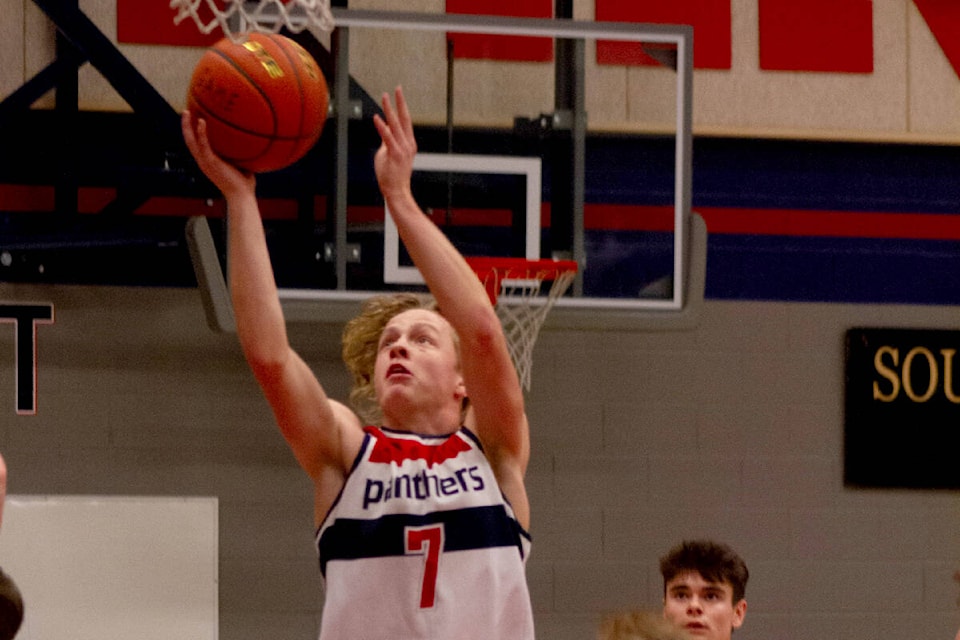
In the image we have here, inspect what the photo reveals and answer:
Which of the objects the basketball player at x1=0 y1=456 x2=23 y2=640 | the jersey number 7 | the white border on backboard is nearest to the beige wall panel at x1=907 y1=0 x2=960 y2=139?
the white border on backboard

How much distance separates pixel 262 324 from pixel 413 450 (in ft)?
1.58

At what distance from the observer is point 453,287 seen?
10.0 feet

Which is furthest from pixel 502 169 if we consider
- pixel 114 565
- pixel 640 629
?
pixel 640 629

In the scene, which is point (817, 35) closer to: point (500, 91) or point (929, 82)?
point (929, 82)

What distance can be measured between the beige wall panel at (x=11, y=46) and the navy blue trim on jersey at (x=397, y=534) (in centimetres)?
429

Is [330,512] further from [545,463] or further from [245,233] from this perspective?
[545,463]

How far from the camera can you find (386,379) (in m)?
3.25

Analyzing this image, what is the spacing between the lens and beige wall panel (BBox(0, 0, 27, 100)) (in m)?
6.65

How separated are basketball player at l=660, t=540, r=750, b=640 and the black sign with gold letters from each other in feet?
8.61

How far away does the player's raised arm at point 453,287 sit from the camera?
3010mm

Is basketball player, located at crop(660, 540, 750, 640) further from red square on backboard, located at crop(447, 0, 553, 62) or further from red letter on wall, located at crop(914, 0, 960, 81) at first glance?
red letter on wall, located at crop(914, 0, 960, 81)

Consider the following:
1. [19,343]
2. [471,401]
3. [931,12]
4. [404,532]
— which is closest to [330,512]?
[404,532]

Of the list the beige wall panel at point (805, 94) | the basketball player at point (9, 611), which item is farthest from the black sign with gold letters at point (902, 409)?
the basketball player at point (9, 611)

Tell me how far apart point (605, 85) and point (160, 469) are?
2747mm
